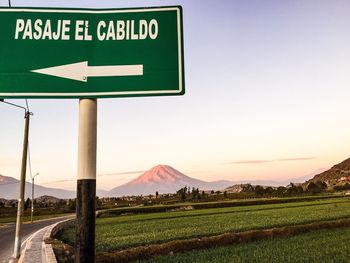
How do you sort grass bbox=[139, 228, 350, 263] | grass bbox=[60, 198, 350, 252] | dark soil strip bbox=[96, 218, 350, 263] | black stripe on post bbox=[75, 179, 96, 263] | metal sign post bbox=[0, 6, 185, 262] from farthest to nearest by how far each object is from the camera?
grass bbox=[60, 198, 350, 252], dark soil strip bbox=[96, 218, 350, 263], grass bbox=[139, 228, 350, 263], metal sign post bbox=[0, 6, 185, 262], black stripe on post bbox=[75, 179, 96, 263]

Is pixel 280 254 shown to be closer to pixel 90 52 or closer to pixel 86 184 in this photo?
pixel 86 184

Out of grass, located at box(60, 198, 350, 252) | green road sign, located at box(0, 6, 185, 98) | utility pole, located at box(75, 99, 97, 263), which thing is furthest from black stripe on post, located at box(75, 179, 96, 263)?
grass, located at box(60, 198, 350, 252)

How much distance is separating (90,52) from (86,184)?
0.91 metres

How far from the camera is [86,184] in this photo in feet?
8.00

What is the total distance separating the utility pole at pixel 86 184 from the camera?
7.82 feet

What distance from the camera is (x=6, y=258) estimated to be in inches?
667

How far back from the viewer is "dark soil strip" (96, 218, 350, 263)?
15.9 meters

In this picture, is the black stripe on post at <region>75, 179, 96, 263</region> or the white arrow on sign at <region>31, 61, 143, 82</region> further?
the white arrow on sign at <region>31, 61, 143, 82</region>

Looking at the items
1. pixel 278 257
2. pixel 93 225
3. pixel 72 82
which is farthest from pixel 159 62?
pixel 278 257

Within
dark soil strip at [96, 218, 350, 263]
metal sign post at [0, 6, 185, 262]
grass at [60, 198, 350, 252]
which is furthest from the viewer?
grass at [60, 198, 350, 252]

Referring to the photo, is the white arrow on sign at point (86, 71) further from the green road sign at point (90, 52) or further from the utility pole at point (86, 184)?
the utility pole at point (86, 184)

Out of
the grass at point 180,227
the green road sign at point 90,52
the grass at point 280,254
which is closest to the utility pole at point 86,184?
the green road sign at point 90,52

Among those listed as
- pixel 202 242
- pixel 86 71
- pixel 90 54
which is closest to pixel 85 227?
pixel 86 71

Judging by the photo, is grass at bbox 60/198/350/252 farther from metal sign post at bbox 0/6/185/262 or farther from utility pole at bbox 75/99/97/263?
metal sign post at bbox 0/6/185/262
